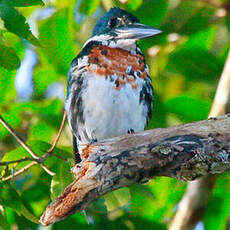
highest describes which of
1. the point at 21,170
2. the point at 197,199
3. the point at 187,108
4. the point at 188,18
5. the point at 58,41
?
the point at 58,41

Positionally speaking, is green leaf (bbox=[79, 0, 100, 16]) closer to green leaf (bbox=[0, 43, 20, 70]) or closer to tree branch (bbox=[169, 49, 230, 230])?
tree branch (bbox=[169, 49, 230, 230])

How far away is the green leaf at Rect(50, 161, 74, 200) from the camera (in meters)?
4.39

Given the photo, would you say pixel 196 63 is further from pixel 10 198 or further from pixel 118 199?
pixel 10 198

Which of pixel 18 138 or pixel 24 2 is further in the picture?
pixel 18 138

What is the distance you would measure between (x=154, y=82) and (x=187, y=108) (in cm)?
120

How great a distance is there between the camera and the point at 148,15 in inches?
222

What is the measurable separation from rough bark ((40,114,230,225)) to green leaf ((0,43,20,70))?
73cm

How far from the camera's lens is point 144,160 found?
12.3 ft

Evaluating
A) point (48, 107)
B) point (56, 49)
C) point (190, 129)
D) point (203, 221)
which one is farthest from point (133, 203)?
point (190, 129)

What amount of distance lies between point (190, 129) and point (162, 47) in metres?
2.93

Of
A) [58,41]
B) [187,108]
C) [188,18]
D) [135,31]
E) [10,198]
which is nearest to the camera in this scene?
[10,198]

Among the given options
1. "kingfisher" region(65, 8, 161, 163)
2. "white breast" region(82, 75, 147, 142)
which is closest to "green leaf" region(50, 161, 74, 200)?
"kingfisher" region(65, 8, 161, 163)

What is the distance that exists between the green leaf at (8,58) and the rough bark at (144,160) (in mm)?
726

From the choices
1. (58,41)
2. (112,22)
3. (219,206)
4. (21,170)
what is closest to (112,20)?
(112,22)
